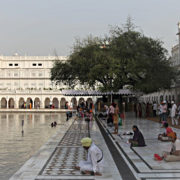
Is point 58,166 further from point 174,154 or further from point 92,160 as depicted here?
point 174,154

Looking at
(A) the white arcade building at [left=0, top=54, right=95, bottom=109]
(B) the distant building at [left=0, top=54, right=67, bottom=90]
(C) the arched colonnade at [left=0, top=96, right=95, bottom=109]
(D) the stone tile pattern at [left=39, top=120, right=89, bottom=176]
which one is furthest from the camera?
(B) the distant building at [left=0, top=54, right=67, bottom=90]

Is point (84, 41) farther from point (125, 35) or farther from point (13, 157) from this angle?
point (13, 157)

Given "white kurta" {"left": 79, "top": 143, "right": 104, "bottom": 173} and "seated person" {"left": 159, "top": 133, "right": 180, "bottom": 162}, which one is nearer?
"white kurta" {"left": 79, "top": 143, "right": 104, "bottom": 173}

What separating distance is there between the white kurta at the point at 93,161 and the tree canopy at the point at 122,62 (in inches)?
814

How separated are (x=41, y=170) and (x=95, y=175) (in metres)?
1.55

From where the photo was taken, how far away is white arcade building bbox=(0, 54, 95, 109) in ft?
244

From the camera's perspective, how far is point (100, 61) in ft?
93.9

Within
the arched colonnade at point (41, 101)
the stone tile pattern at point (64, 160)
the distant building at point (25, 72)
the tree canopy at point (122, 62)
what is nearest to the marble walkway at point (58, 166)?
the stone tile pattern at point (64, 160)

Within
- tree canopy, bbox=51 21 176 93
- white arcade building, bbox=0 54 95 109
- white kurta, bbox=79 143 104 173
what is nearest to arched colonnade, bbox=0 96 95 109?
white arcade building, bbox=0 54 95 109

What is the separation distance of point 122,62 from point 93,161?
2257 cm

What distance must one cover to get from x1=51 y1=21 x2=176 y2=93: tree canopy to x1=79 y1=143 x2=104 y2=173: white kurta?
2068 cm

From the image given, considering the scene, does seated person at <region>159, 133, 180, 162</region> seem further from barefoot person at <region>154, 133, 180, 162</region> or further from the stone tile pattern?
the stone tile pattern

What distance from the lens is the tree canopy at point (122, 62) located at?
2831 centimetres

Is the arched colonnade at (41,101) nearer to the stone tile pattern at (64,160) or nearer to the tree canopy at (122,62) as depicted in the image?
the tree canopy at (122,62)
